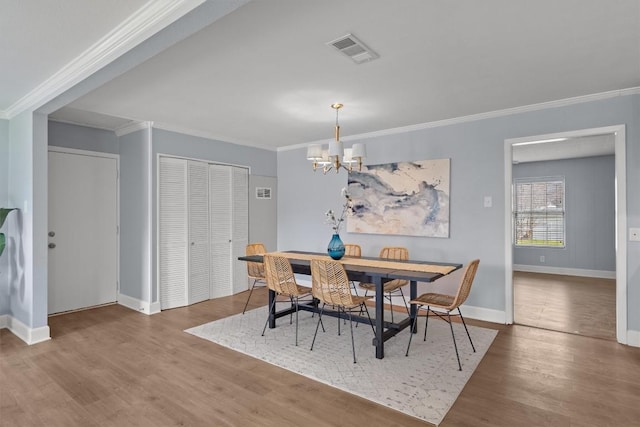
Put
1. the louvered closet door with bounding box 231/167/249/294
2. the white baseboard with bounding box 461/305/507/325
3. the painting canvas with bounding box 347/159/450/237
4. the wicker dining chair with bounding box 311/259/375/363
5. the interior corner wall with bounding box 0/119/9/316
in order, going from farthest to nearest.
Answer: the louvered closet door with bounding box 231/167/249/294 → the painting canvas with bounding box 347/159/450/237 → the white baseboard with bounding box 461/305/507/325 → the interior corner wall with bounding box 0/119/9/316 → the wicker dining chair with bounding box 311/259/375/363

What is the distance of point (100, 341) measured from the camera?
365cm

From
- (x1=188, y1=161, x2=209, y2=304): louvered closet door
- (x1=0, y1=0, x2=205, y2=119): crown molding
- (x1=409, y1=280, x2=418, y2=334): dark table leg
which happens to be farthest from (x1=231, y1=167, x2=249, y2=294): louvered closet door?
(x1=409, y1=280, x2=418, y2=334): dark table leg

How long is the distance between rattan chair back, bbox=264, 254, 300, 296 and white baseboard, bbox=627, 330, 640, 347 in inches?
129

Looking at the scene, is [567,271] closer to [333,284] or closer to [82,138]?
[333,284]

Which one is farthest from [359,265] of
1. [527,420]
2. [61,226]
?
[61,226]

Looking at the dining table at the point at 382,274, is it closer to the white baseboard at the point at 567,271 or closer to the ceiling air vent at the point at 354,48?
the ceiling air vent at the point at 354,48

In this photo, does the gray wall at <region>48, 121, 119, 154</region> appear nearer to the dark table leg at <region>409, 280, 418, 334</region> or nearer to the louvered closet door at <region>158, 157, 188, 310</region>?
the louvered closet door at <region>158, 157, 188, 310</region>

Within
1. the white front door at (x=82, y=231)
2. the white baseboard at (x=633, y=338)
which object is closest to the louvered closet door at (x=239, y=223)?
the white front door at (x=82, y=231)

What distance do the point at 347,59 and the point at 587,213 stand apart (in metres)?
6.99

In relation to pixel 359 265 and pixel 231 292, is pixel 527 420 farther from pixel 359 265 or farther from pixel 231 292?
pixel 231 292

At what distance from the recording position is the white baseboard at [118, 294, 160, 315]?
467cm

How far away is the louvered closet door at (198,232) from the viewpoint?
203 inches

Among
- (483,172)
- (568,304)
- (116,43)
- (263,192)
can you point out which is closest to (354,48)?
(116,43)

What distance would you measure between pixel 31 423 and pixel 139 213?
9.72 ft
